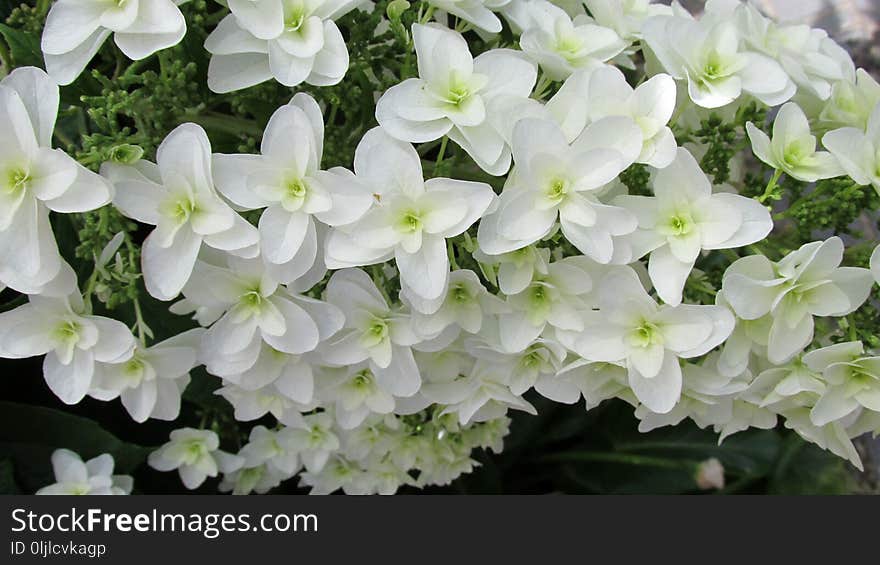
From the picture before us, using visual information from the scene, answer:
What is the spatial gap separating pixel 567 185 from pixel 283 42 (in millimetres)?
226

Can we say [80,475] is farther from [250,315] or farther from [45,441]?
[250,315]

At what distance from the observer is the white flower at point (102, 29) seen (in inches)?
23.0

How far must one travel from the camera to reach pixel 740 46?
2.34ft

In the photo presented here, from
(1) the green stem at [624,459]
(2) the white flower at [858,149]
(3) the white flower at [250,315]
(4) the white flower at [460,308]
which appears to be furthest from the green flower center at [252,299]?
(1) the green stem at [624,459]

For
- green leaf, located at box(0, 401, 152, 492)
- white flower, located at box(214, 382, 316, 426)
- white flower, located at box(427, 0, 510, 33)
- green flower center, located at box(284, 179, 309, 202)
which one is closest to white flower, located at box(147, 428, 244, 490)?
green leaf, located at box(0, 401, 152, 492)

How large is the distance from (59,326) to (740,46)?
61cm

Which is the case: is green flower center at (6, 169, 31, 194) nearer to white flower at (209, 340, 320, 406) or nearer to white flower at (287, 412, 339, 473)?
white flower at (209, 340, 320, 406)

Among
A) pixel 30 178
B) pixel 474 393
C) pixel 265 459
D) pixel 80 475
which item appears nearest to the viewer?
pixel 30 178

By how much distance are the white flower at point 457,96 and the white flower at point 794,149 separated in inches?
7.9

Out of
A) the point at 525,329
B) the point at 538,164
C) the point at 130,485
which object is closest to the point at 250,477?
the point at 130,485

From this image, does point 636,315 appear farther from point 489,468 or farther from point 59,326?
point 489,468

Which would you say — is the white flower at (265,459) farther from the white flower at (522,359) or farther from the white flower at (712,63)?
the white flower at (712,63)

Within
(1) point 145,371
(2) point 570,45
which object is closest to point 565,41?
(2) point 570,45

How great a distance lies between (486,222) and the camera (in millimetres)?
623
